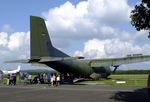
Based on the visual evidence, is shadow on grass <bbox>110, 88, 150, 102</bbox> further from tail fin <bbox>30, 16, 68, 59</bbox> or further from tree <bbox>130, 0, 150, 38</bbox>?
tail fin <bbox>30, 16, 68, 59</bbox>

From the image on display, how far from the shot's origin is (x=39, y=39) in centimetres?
4606

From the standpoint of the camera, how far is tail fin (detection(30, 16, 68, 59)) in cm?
4544

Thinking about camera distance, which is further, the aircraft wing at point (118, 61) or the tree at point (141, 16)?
the aircraft wing at point (118, 61)

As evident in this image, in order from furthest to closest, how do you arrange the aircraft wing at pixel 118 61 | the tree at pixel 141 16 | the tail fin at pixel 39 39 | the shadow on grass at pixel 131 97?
the aircraft wing at pixel 118 61, the tail fin at pixel 39 39, the shadow on grass at pixel 131 97, the tree at pixel 141 16

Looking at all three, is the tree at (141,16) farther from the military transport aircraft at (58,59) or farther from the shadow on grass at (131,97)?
the military transport aircraft at (58,59)

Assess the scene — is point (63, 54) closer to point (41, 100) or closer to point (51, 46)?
point (51, 46)

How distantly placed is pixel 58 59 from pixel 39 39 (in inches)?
145

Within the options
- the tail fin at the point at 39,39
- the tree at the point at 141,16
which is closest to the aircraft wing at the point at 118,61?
the tail fin at the point at 39,39

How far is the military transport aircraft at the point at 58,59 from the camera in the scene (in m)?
45.5

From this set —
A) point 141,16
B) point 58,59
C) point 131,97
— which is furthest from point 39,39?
point 141,16

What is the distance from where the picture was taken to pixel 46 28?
1873 inches

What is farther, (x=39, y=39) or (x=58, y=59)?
(x=39, y=39)

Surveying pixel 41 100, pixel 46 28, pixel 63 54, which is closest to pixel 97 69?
pixel 63 54

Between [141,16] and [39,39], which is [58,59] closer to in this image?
[39,39]
